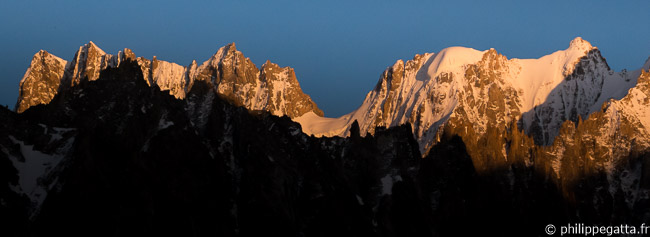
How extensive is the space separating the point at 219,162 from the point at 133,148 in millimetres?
15912

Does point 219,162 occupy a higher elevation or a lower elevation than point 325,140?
lower

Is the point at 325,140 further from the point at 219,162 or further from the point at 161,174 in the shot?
the point at 161,174

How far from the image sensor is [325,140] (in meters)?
172

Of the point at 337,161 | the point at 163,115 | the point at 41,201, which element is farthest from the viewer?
the point at 337,161

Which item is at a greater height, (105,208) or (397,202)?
(397,202)

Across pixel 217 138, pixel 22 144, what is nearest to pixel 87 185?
pixel 22 144

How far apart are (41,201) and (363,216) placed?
5192 cm

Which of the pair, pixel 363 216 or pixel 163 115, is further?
pixel 363 216

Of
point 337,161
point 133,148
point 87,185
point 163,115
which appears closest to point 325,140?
point 337,161

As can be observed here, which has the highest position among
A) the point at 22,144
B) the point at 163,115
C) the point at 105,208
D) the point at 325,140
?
the point at 325,140

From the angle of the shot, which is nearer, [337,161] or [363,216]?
[363,216]

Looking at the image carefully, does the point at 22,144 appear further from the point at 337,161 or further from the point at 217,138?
Answer: the point at 337,161

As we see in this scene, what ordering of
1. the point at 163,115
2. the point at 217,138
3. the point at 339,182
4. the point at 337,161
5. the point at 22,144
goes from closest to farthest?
the point at 22,144, the point at 163,115, the point at 217,138, the point at 339,182, the point at 337,161

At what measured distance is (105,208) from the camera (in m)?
108
